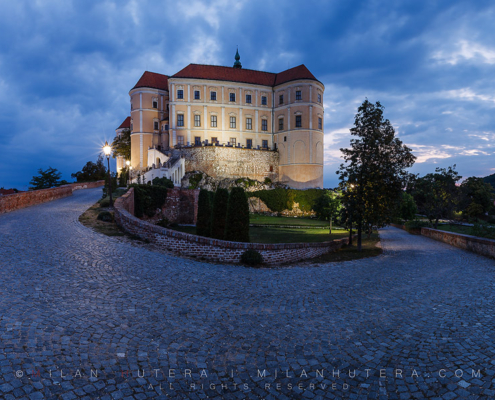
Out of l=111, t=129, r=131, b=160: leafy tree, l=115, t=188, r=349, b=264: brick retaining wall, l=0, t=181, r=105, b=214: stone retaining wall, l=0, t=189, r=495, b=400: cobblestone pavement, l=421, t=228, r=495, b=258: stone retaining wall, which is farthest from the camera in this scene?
l=111, t=129, r=131, b=160: leafy tree

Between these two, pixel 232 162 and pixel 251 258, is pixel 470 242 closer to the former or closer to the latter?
pixel 251 258

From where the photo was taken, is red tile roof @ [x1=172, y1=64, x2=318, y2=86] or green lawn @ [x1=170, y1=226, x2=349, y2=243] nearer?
green lawn @ [x1=170, y1=226, x2=349, y2=243]

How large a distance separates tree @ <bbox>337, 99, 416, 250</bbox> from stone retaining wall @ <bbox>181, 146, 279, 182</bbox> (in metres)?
37.2

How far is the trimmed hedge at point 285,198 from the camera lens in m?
49.5

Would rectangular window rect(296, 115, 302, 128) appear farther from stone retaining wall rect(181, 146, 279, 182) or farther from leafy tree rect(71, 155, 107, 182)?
leafy tree rect(71, 155, 107, 182)

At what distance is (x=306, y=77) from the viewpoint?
5581cm

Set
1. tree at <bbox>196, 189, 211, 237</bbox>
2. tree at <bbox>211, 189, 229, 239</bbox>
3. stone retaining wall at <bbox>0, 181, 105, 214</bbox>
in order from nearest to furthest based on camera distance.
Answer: tree at <bbox>211, 189, 229, 239</bbox> → stone retaining wall at <bbox>0, 181, 105, 214</bbox> → tree at <bbox>196, 189, 211, 237</bbox>

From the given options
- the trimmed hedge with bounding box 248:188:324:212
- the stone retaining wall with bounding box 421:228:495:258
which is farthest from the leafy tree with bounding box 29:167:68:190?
the stone retaining wall with bounding box 421:228:495:258

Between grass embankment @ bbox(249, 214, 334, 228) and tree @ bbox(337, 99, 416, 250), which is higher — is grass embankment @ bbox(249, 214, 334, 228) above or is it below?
below

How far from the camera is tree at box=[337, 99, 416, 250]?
16562 mm

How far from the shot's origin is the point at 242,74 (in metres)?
59.8

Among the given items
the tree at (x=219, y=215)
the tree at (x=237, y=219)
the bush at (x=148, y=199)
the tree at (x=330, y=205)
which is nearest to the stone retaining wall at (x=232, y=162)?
the tree at (x=330, y=205)

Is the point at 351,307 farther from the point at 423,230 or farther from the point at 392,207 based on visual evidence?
the point at 423,230

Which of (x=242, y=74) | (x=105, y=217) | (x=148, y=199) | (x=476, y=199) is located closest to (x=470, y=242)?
(x=105, y=217)
